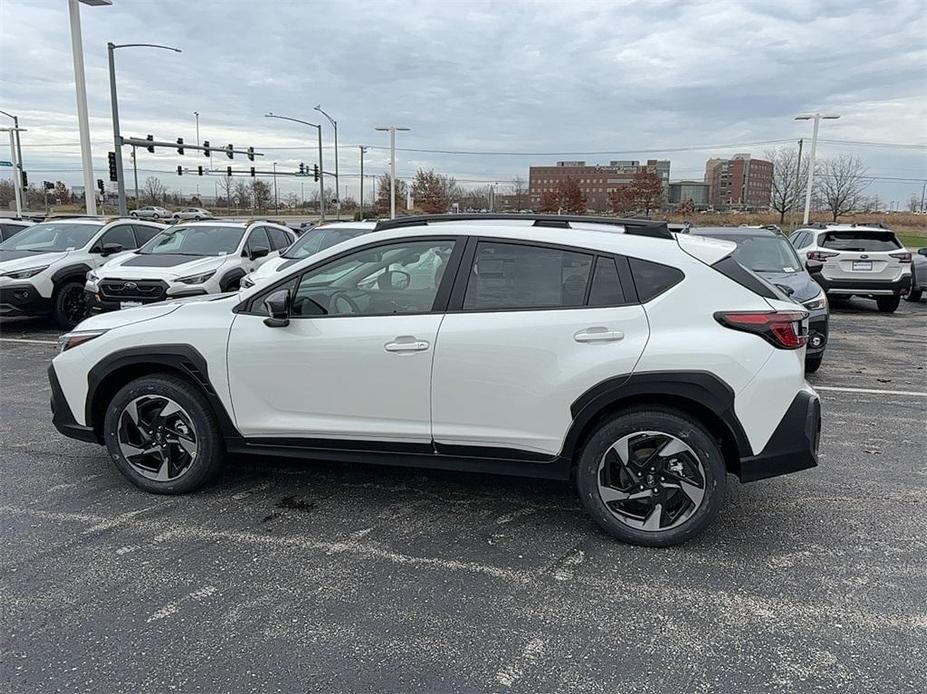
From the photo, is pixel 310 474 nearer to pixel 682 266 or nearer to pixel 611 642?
pixel 611 642

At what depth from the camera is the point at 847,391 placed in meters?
6.81

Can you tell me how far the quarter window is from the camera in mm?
3465

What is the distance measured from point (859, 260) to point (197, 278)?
11553 mm

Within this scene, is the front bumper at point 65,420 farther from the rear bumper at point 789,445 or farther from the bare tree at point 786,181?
the bare tree at point 786,181

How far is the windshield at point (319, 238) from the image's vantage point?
417 inches

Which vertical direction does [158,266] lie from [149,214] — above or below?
below

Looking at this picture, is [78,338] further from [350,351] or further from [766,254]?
[766,254]

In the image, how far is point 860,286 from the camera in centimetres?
1239

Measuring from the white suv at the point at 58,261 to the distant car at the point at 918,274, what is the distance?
16.3 meters

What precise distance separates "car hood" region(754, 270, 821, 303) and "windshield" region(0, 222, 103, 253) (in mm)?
10404

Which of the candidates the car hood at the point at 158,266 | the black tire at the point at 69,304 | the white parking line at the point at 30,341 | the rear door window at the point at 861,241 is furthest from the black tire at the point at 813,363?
the black tire at the point at 69,304

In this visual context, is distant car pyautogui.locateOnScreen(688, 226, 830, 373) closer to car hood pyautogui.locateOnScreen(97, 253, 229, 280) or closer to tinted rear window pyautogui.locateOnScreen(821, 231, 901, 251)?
tinted rear window pyautogui.locateOnScreen(821, 231, 901, 251)

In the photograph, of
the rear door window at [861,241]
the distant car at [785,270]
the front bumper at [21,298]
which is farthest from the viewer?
the rear door window at [861,241]

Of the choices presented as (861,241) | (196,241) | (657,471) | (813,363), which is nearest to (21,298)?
(196,241)
